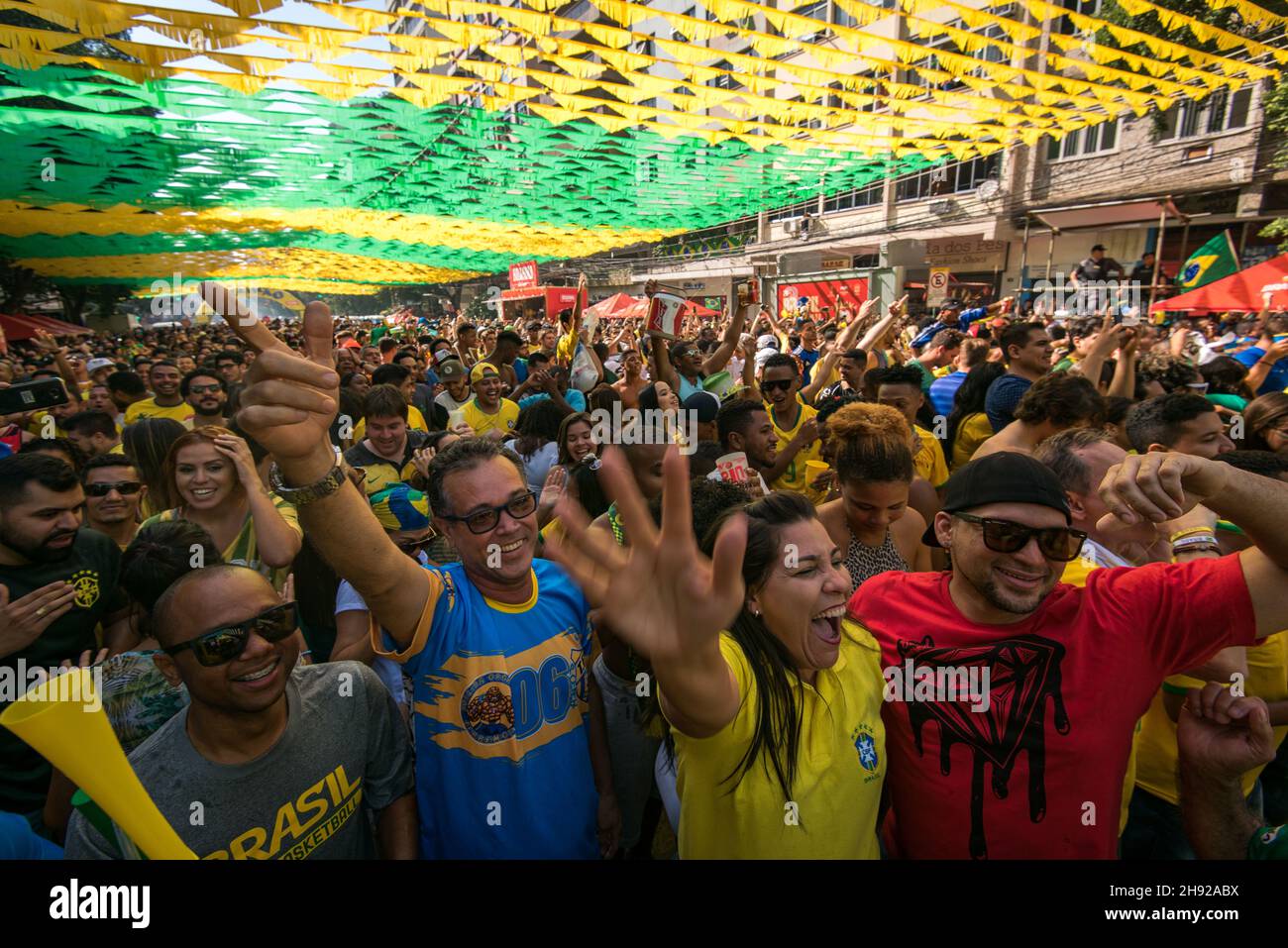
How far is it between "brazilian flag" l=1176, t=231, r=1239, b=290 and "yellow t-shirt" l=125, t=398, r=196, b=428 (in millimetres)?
12809

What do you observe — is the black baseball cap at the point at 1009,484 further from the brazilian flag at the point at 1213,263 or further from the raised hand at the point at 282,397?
the brazilian flag at the point at 1213,263

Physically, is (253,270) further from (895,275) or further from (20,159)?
(895,275)

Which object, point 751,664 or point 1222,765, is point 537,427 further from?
point 1222,765

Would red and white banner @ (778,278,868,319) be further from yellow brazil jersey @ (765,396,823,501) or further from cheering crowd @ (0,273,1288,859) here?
cheering crowd @ (0,273,1288,859)

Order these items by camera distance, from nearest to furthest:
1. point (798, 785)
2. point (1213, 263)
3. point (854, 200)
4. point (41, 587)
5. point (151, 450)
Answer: point (798, 785), point (41, 587), point (151, 450), point (1213, 263), point (854, 200)

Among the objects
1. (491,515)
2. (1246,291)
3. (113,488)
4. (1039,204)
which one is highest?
(1039,204)

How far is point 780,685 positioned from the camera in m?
1.45

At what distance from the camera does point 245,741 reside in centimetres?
150

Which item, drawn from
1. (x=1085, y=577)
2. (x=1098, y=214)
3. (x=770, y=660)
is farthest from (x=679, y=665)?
(x=1098, y=214)

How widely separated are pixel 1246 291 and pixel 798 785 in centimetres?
1083

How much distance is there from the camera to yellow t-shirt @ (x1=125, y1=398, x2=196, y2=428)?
532cm

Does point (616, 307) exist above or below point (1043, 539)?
above
